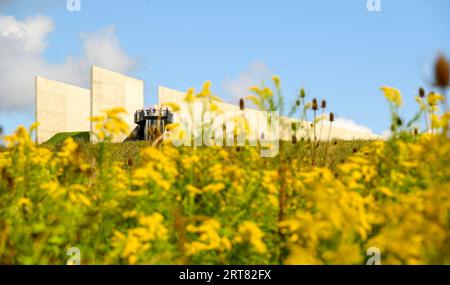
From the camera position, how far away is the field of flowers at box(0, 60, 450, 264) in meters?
2.78

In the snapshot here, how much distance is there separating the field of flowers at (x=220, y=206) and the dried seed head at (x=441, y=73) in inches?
17.0

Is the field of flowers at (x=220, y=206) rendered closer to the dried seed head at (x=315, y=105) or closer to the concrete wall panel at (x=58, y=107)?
the dried seed head at (x=315, y=105)

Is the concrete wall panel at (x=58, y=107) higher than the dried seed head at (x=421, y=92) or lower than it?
higher

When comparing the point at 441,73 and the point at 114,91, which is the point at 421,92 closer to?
the point at 441,73

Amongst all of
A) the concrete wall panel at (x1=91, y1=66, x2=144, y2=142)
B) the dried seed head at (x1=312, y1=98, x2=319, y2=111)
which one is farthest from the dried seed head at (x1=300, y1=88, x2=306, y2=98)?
the concrete wall panel at (x1=91, y1=66, x2=144, y2=142)

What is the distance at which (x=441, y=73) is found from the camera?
2.93 metres

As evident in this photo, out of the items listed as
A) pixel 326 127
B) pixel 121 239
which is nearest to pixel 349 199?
pixel 121 239

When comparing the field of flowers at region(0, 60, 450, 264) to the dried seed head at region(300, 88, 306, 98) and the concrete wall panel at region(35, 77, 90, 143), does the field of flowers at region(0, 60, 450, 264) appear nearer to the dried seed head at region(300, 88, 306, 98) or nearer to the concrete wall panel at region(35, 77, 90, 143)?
the dried seed head at region(300, 88, 306, 98)

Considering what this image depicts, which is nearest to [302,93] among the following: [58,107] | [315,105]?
[315,105]

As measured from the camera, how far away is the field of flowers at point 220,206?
109 inches

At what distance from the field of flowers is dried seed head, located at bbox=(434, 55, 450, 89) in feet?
1.42

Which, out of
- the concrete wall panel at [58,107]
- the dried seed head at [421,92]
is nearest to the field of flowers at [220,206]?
the dried seed head at [421,92]

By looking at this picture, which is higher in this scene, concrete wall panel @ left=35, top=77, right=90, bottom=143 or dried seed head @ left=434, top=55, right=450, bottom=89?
concrete wall panel @ left=35, top=77, right=90, bottom=143

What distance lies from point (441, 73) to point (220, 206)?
5.17 ft
